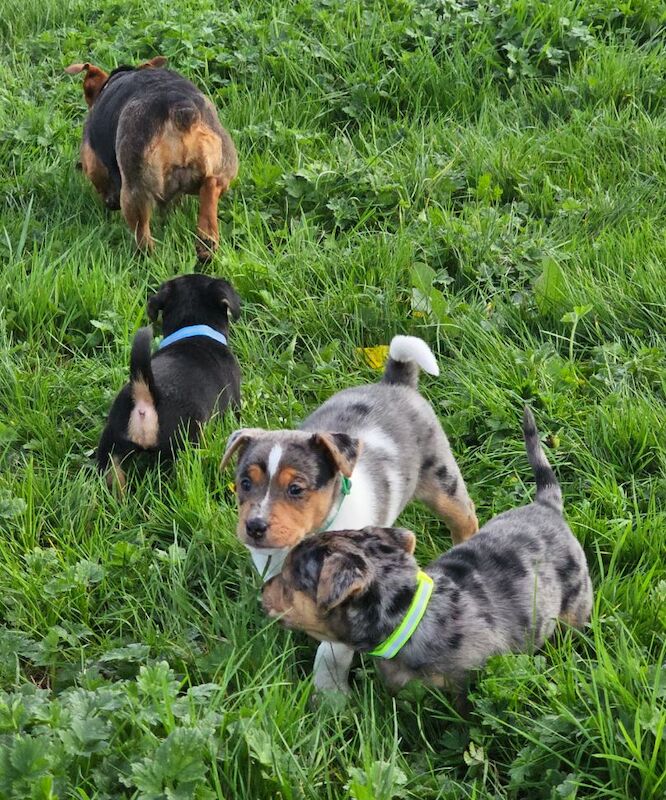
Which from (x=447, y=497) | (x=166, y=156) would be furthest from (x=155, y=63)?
(x=447, y=497)

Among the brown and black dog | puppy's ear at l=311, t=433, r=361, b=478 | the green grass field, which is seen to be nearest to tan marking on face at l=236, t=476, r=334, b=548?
puppy's ear at l=311, t=433, r=361, b=478

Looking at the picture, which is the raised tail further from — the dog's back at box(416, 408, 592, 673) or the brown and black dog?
the brown and black dog

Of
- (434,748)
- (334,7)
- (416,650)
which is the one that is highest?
(334,7)

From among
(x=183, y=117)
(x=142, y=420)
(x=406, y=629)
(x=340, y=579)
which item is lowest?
(x=142, y=420)

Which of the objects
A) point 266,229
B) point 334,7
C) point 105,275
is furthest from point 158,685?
point 334,7

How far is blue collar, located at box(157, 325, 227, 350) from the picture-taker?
515 cm

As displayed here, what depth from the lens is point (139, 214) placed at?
636cm

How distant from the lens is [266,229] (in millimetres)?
6410

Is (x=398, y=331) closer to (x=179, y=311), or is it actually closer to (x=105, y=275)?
(x=179, y=311)

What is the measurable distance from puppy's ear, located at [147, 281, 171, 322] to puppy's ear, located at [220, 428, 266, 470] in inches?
59.5

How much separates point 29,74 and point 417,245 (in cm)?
404

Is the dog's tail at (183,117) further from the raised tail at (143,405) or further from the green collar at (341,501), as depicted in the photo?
the green collar at (341,501)

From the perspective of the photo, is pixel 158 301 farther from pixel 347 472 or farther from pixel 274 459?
pixel 347 472

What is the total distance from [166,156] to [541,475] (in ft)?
11.5
